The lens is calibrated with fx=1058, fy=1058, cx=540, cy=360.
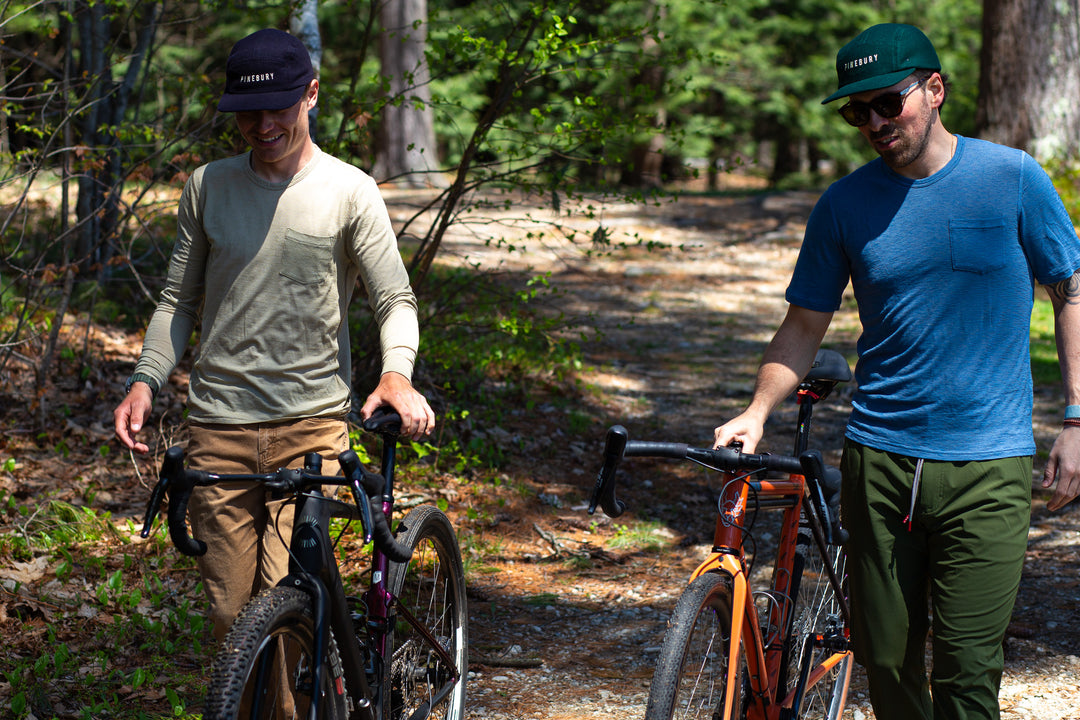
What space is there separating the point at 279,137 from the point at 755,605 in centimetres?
202

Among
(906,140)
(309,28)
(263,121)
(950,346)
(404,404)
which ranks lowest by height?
(404,404)

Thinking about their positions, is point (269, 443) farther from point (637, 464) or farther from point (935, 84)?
point (637, 464)

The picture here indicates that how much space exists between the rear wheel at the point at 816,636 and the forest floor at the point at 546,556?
51cm

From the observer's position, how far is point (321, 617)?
2.70m

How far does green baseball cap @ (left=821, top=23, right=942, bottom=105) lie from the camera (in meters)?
2.89

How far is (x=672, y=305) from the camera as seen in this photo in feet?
43.6

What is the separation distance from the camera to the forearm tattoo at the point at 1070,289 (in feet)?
9.59

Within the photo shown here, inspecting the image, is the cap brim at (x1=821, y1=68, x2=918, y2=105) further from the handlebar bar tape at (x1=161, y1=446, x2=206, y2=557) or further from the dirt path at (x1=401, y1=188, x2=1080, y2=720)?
the dirt path at (x1=401, y1=188, x2=1080, y2=720)

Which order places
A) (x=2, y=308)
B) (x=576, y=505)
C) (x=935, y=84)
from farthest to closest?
(x=2, y=308)
(x=576, y=505)
(x=935, y=84)

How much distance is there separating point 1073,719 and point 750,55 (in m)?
24.5

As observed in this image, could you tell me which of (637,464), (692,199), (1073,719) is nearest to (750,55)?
(692,199)

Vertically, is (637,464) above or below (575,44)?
below

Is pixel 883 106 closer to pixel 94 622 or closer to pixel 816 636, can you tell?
pixel 816 636

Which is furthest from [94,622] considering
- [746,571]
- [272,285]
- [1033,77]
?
[1033,77]
